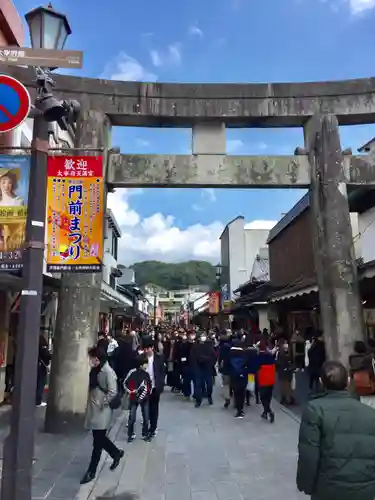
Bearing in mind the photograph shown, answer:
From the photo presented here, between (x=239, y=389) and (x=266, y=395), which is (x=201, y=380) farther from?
(x=266, y=395)

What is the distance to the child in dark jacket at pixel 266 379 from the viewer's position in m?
10.4

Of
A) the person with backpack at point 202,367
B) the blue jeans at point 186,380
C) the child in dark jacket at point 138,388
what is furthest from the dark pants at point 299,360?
the child in dark jacket at point 138,388

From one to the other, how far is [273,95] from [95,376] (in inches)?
314

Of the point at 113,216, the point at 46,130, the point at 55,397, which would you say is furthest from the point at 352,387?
the point at 113,216

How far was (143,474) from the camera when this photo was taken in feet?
22.0

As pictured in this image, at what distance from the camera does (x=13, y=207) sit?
636cm

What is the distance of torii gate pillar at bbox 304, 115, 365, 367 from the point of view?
1008cm

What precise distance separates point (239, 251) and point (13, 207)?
121 ft

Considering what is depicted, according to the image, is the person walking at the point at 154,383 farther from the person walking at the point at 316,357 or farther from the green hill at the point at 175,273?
the green hill at the point at 175,273

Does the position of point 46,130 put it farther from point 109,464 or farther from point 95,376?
point 109,464

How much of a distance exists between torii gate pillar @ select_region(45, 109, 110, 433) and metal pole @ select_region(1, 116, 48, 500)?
4.72 metres

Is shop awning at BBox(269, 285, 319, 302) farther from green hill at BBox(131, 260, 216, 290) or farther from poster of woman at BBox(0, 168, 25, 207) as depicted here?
green hill at BBox(131, 260, 216, 290)

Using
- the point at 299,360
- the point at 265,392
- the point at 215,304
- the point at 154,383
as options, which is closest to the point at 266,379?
the point at 265,392

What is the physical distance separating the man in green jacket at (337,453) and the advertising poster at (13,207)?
14.6 ft
